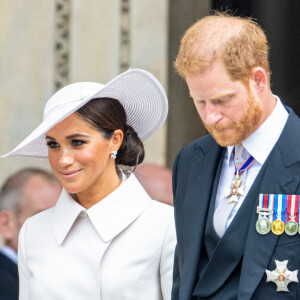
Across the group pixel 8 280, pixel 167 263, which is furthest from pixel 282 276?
pixel 8 280

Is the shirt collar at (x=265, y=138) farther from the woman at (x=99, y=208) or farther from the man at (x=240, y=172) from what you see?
the woman at (x=99, y=208)

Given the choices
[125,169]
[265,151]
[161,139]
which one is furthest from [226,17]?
[161,139]

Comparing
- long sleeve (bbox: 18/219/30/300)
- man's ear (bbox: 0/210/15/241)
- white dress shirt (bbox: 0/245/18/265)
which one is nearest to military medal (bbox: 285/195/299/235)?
long sleeve (bbox: 18/219/30/300)

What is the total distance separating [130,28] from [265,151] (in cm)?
386

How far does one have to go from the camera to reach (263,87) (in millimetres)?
3381

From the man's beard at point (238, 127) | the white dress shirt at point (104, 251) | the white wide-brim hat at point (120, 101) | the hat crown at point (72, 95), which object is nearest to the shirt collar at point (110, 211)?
the white dress shirt at point (104, 251)

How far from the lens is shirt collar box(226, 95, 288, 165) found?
3467 mm

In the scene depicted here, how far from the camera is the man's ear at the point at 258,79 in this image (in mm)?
3345

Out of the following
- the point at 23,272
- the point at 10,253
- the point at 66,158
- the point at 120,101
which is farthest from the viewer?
the point at 10,253

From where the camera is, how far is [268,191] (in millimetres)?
3391

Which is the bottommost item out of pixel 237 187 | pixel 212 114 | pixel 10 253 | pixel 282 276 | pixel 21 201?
pixel 10 253

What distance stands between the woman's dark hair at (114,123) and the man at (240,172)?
0.70 metres

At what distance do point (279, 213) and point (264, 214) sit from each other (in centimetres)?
5

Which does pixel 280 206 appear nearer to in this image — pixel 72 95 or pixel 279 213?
pixel 279 213
